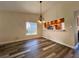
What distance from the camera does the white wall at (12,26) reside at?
645 cm

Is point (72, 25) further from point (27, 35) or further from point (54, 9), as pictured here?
point (27, 35)

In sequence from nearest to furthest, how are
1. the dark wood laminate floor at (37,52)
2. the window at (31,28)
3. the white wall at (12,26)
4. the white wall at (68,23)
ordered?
the dark wood laminate floor at (37,52) < the white wall at (68,23) < the white wall at (12,26) < the window at (31,28)

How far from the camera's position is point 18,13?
290 inches

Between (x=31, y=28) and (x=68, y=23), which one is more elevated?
(x=68, y=23)

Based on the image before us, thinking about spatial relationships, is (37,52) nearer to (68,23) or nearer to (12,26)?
(68,23)

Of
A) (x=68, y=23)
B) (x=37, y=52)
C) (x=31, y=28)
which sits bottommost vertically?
(x=37, y=52)

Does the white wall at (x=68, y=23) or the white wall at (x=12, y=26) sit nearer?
the white wall at (x=68, y=23)

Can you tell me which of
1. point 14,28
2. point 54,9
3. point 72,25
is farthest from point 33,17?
point 72,25

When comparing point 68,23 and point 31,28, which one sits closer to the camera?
point 68,23

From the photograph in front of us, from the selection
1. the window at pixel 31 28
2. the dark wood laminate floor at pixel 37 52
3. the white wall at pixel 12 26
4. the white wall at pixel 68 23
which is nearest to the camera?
the dark wood laminate floor at pixel 37 52

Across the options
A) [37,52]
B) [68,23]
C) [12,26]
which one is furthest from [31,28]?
[37,52]

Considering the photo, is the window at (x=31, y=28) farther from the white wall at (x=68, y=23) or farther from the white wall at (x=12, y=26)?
the white wall at (x=68, y=23)

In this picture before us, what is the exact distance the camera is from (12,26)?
6992mm

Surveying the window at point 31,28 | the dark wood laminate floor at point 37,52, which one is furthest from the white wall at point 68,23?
the window at point 31,28
